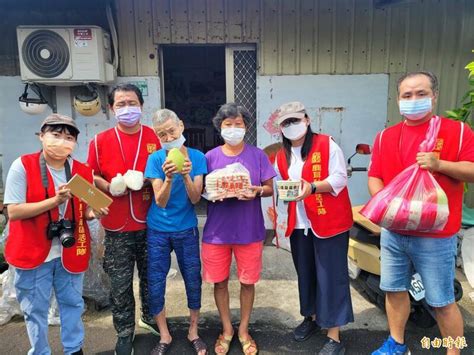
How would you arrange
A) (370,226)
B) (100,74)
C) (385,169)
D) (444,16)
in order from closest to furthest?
1. (385,169)
2. (370,226)
3. (100,74)
4. (444,16)

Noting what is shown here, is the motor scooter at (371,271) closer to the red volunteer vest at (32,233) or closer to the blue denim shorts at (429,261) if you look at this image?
the blue denim shorts at (429,261)

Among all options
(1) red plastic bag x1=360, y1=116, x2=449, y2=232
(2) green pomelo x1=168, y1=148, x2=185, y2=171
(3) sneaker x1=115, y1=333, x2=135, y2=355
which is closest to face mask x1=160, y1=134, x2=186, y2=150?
(2) green pomelo x1=168, y1=148, x2=185, y2=171

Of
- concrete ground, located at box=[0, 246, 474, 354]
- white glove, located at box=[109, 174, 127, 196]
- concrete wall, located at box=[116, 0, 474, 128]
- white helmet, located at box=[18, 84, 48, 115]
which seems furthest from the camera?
concrete wall, located at box=[116, 0, 474, 128]

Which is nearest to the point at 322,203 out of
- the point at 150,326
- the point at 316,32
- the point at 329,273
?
the point at 329,273

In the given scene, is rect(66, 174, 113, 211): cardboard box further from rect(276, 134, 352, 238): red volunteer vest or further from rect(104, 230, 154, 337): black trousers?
rect(276, 134, 352, 238): red volunteer vest

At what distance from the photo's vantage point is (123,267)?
2.68 m

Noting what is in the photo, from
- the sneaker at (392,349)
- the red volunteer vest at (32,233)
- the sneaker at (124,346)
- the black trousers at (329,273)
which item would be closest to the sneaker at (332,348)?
the black trousers at (329,273)

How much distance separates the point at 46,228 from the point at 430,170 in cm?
234

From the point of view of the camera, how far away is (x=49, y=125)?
2283 millimetres

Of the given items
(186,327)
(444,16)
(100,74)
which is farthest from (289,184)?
(444,16)

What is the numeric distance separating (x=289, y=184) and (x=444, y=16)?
4.05 m

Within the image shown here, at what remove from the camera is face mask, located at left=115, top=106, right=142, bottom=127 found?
100 inches

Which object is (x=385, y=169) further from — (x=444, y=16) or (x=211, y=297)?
(x=444, y=16)

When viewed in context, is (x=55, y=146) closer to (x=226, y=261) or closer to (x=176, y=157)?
(x=176, y=157)
